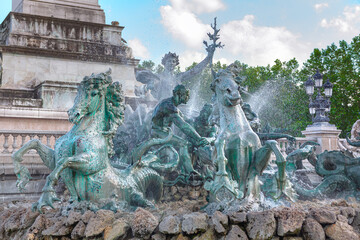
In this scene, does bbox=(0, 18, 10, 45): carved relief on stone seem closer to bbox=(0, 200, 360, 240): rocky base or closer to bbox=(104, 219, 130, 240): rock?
bbox=(0, 200, 360, 240): rocky base

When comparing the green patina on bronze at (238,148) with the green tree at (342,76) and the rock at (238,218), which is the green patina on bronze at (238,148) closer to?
the rock at (238,218)

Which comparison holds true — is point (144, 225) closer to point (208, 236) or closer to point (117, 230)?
point (117, 230)

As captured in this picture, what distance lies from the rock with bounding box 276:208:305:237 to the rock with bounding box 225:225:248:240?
0.30 meters

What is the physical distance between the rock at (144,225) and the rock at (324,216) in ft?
4.45

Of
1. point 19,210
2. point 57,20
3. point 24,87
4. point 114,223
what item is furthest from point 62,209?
point 57,20

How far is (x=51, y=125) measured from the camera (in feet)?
30.7

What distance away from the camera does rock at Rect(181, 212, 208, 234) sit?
3.43 meters

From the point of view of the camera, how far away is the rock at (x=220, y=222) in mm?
3404

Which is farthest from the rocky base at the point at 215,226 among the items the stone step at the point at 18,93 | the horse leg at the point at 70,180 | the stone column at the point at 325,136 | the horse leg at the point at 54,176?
the stone column at the point at 325,136

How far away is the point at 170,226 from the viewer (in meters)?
3.47

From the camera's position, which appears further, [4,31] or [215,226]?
[4,31]

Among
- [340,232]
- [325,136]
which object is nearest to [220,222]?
[340,232]

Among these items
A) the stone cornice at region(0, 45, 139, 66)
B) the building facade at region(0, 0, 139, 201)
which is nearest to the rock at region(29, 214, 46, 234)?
the building facade at region(0, 0, 139, 201)

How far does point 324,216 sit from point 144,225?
152 cm
